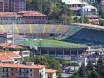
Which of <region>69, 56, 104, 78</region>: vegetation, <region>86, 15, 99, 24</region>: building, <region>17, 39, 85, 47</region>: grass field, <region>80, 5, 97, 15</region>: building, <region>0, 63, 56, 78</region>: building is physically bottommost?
<region>17, 39, 85, 47</region>: grass field

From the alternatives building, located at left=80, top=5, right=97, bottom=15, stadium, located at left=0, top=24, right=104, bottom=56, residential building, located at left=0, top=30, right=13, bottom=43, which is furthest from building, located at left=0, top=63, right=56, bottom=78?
building, located at left=80, top=5, right=97, bottom=15

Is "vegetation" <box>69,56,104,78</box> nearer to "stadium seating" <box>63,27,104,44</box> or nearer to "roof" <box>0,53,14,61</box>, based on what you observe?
"roof" <box>0,53,14,61</box>

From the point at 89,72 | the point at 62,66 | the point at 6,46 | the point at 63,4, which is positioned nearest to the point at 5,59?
the point at 89,72

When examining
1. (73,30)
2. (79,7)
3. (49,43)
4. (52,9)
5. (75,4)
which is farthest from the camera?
(75,4)

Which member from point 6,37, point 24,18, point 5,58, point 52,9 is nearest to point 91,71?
point 5,58

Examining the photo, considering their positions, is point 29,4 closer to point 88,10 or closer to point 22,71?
point 88,10

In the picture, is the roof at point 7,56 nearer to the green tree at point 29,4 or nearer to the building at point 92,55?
the building at point 92,55
